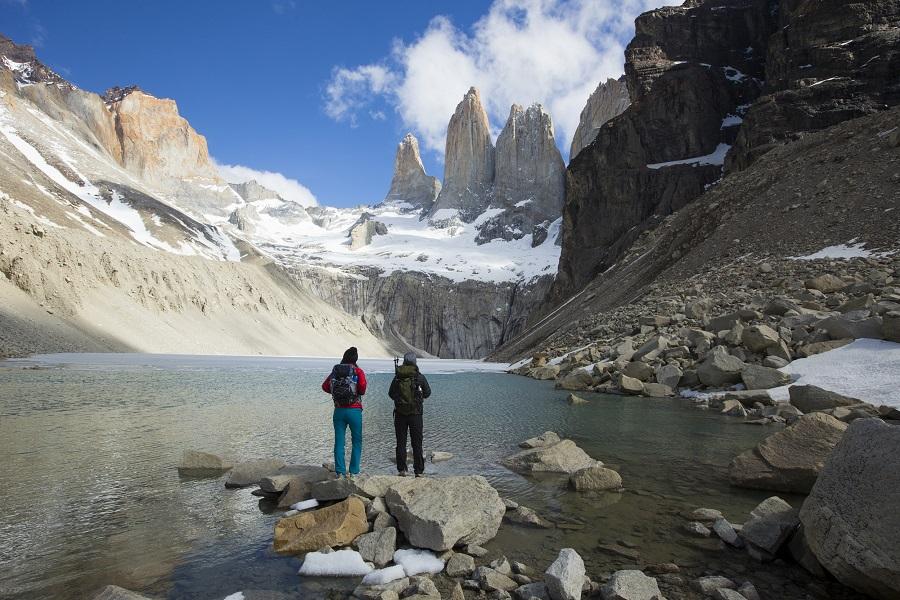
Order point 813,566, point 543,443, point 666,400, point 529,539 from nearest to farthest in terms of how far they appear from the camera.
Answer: point 813,566 → point 529,539 → point 543,443 → point 666,400

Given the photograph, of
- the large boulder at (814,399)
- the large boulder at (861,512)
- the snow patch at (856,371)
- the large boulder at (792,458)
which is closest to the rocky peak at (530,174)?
the snow patch at (856,371)

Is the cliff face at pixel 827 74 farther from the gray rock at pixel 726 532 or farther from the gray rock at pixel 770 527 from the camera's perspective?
the gray rock at pixel 726 532

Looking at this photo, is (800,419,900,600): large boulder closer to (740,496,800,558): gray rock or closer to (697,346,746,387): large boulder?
(740,496,800,558): gray rock

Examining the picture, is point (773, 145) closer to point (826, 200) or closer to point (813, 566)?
point (826, 200)

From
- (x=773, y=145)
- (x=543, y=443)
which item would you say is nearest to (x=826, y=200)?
(x=773, y=145)

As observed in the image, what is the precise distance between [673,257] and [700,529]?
43.4 meters

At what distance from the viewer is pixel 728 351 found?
21125mm

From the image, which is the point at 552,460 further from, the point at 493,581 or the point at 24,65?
the point at 24,65

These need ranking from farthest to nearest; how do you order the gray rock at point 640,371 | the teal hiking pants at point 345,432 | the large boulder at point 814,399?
the gray rock at point 640,371
the large boulder at point 814,399
the teal hiking pants at point 345,432

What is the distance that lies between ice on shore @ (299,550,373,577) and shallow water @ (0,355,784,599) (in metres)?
0.17

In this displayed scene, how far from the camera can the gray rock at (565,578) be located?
502cm

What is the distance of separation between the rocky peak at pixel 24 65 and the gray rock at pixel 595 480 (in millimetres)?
219306

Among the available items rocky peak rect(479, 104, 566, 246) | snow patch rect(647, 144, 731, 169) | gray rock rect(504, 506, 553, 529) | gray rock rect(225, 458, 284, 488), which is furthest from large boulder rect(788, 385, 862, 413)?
rocky peak rect(479, 104, 566, 246)

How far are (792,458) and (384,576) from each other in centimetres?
725
